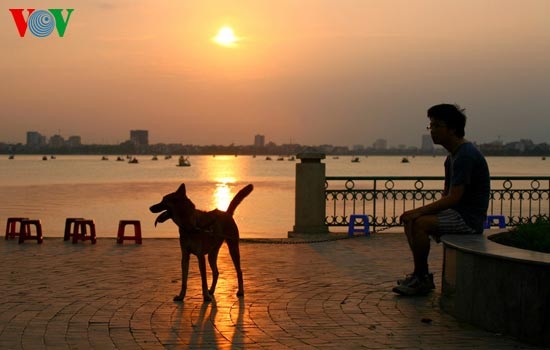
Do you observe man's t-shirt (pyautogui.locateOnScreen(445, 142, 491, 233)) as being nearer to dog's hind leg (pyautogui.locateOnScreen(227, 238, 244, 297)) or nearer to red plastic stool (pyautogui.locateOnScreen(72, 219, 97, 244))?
dog's hind leg (pyautogui.locateOnScreen(227, 238, 244, 297))

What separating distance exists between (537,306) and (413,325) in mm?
1169

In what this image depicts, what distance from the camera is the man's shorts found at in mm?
7836

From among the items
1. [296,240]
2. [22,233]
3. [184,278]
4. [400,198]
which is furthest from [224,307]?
[400,198]

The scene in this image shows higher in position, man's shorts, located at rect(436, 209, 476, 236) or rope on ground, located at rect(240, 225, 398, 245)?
man's shorts, located at rect(436, 209, 476, 236)

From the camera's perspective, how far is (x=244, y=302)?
7.78m

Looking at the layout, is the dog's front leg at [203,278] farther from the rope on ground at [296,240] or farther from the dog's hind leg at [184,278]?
the rope on ground at [296,240]

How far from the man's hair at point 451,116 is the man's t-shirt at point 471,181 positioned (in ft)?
0.62

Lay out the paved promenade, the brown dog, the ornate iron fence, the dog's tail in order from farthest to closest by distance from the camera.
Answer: the ornate iron fence, the dog's tail, the brown dog, the paved promenade

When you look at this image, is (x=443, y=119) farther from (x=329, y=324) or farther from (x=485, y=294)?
(x=329, y=324)

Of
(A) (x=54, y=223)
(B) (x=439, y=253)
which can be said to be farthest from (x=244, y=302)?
(A) (x=54, y=223)

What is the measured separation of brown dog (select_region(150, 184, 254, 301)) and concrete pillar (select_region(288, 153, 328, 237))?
21.9ft

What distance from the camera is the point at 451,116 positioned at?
7969 mm

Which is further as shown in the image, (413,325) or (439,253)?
(439,253)

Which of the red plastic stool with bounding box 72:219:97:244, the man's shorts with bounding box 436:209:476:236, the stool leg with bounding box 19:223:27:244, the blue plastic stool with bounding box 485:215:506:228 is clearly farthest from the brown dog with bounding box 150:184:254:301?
the blue plastic stool with bounding box 485:215:506:228
